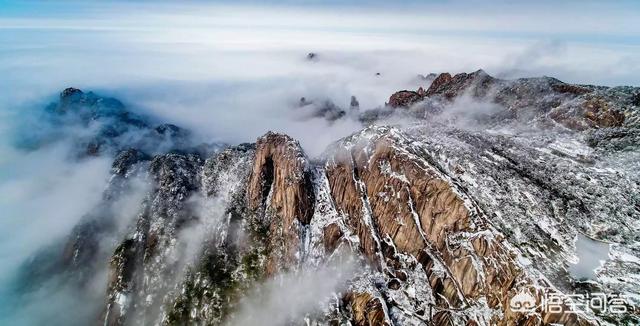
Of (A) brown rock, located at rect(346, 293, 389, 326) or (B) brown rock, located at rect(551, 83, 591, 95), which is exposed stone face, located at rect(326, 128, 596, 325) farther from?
(B) brown rock, located at rect(551, 83, 591, 95)

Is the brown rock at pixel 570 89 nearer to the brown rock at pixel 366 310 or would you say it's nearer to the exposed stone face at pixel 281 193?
the exposed stone face at pixel 281 193

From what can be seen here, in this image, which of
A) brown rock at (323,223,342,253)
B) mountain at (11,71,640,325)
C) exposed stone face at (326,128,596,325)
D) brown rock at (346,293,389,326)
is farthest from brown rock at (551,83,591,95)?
brown rock at (346,293,389,326)

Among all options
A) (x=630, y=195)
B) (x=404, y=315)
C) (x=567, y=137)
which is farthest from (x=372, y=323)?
(x=567, y=137)

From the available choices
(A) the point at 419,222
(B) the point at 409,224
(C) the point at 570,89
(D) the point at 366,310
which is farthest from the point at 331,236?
(C) the point at 570,89

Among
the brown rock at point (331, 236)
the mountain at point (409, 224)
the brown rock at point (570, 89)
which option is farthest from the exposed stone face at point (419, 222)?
the brown rock at point (570, 89)

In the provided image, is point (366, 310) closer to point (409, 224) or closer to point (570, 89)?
point (409, 224)
